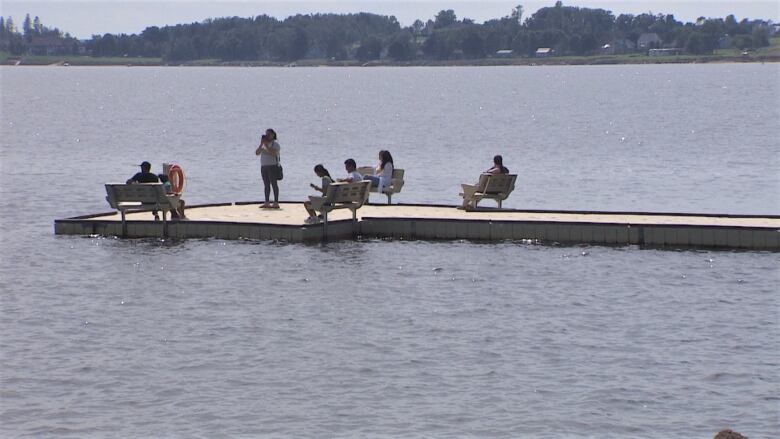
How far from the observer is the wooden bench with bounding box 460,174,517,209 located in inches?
1141

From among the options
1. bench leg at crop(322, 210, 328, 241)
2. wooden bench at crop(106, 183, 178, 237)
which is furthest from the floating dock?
wooden bench at crop(106, 183, 178, 237)

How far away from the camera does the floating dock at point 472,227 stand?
2664 cm

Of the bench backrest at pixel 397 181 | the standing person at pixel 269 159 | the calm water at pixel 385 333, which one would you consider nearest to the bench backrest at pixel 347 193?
the calm water at pixel 385 333

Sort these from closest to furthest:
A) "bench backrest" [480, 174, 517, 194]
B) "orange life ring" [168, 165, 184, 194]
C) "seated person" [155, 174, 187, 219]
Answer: "seated person" [155, 174, 187, 219] → "orange life ring" [168, 165, 184, 194] → "bench backrest" [480, 174, 517, 194]

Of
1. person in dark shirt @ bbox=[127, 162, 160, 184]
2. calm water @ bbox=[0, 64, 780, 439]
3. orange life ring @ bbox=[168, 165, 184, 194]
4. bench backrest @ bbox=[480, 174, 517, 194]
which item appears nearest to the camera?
calm water @ bbox=[0, 64, 780, 439]

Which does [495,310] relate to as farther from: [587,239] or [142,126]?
[142,126]

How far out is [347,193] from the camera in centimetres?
2731

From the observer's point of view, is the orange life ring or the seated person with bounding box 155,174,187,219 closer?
the seated person with bounding box 155,174,187,219

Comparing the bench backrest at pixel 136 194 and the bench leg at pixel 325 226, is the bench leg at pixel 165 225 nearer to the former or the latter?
the bench backrest at pixel 136 194

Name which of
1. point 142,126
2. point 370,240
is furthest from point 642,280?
point 142,126

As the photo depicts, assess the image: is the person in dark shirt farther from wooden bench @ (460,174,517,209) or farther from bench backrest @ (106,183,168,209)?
wooden bench @ (460,174,517,209)

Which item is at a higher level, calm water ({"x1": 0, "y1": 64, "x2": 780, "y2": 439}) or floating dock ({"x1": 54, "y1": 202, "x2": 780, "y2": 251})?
floating dock ({"x1": 54, "y1": 202, "x2": 780, "y2": 251})

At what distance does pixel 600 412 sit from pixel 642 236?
11.1m

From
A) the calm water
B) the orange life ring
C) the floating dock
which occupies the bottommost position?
the calm water
